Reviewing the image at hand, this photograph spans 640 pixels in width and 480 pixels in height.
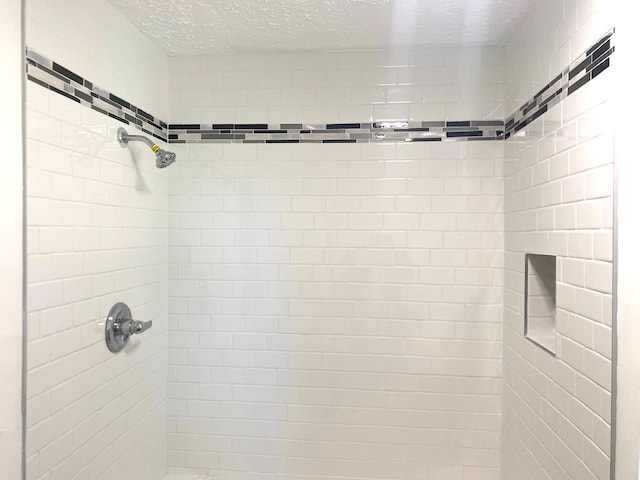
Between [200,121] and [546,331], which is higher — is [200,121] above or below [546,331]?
above

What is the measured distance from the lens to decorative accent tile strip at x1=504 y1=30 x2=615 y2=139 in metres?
1.13

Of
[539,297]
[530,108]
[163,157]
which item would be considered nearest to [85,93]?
[163,157]

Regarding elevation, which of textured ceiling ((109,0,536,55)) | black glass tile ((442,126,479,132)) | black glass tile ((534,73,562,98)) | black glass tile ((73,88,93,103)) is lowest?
black glass tile ((73,88,93,103))

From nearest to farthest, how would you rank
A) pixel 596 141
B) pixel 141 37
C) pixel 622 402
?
pixel 622 402
pixel 596 141
pixel 141 37

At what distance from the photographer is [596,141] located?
3.84 feet

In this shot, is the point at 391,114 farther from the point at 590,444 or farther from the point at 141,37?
the point at 590,444

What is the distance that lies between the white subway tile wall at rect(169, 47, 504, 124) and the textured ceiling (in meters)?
0.06

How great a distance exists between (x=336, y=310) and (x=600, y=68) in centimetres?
142

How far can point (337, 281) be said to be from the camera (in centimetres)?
202

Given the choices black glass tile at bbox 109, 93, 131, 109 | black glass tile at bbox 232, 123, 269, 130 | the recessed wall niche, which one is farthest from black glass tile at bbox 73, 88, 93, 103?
the recessed wall niche

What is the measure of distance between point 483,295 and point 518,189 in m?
0.54

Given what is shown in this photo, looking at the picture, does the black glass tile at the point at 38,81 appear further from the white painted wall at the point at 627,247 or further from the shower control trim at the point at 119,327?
the white painted wall at the point at 627,247

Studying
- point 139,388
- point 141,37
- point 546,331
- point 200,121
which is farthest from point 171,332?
point 546,331

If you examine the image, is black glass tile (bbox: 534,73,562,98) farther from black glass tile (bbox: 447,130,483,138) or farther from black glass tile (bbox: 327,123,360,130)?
black glass tile (bbox: 327,123,360,130)
